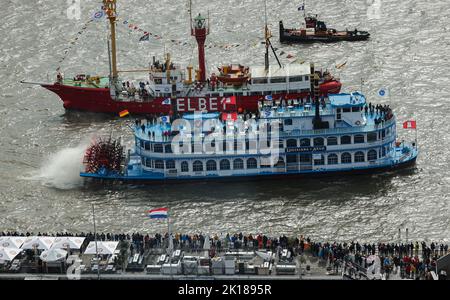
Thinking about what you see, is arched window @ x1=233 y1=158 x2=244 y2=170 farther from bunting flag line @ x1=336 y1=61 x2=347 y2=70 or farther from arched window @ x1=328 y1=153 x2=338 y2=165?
bunting flag line @ x1=336 y1=61 x2=347 y2=70

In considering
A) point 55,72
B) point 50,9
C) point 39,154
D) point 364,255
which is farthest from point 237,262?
point 50,9

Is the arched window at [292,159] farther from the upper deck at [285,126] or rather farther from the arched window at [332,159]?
the arched window at [332,159]

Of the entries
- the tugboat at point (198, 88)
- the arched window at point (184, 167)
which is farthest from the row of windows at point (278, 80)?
the arched window at point (184, 167)

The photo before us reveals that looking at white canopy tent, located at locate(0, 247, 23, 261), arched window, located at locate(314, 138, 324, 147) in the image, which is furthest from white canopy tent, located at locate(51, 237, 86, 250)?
arched window, located at locate(314, 138, 324, 147)

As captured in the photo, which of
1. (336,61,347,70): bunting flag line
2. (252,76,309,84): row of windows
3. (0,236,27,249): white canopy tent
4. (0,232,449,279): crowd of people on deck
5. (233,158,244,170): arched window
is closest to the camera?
(0,232,449,279): crowd of people on deck

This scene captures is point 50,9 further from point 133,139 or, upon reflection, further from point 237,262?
point 237,262

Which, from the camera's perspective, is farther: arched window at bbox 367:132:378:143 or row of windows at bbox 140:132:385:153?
arched window at bbox 367:132:378:143
